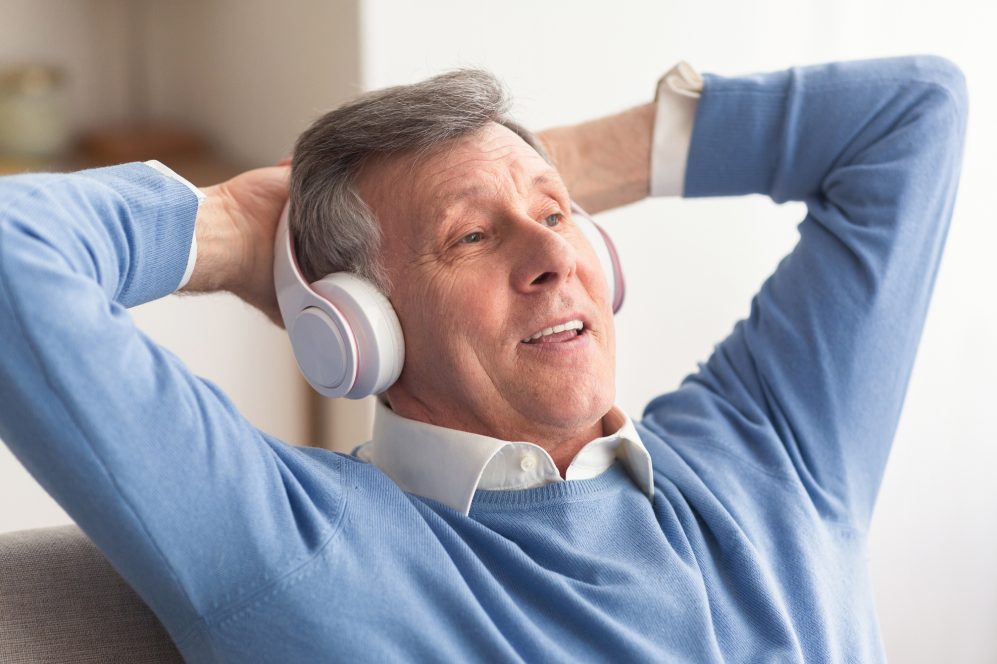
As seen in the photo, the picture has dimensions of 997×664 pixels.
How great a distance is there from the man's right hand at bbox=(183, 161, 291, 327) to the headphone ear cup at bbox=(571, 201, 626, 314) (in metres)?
0.40

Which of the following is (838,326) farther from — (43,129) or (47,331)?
(43,129)

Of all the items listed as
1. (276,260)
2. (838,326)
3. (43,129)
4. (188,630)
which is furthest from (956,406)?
(43,129)

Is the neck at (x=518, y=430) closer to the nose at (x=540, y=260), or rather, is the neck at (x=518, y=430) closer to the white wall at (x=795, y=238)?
the nose at (x=540, y=260)

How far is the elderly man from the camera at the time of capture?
109cm

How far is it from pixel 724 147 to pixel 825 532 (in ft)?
1.92

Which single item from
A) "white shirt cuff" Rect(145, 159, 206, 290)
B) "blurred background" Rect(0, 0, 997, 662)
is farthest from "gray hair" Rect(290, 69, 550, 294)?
"blurred background" Rect(0, 0, 997, 662)

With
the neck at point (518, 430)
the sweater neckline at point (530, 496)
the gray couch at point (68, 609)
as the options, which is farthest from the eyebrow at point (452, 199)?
the gray couch at point (68, 609)

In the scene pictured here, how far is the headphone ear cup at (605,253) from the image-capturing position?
1547 millimetres

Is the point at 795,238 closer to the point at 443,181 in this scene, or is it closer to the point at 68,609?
the point at 443,181

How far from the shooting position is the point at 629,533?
1394mm

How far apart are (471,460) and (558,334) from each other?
19cm

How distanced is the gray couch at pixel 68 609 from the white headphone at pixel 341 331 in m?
0.32

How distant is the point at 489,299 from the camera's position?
4.60 feet

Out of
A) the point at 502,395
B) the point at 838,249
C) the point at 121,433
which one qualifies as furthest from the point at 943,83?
the point at 121,433
